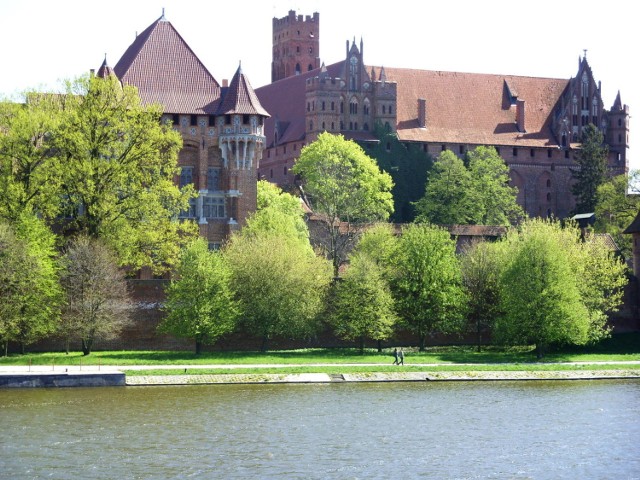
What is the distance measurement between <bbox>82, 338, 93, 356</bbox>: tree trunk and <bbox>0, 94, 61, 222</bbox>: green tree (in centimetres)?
746

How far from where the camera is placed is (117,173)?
70.8 metres

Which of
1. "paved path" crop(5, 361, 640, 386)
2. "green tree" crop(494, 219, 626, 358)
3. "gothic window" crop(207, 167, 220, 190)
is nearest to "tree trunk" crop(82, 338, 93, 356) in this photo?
"paved path" crop(5, 361, 640, 386)

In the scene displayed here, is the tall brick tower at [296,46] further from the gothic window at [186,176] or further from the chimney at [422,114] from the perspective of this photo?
the gothic window at [186,176]

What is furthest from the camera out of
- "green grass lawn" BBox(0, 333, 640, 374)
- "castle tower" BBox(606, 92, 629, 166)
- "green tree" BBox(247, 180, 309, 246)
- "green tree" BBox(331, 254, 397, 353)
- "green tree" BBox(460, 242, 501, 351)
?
"castle tower" BBox(606, 92, 629, 166)

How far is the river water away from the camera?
137 ft

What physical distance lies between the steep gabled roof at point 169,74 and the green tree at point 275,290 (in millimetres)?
13754

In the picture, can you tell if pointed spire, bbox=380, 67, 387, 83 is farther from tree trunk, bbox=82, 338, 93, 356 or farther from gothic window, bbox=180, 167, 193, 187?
tree trunk, bbox=82, 338, 93, 356

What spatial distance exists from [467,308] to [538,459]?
29912mm

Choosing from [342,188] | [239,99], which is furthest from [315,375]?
[342,188]

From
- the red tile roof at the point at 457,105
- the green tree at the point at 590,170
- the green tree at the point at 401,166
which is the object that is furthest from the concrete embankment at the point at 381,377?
the red tile roof at the point at 457,105

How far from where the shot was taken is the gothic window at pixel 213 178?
84.2m

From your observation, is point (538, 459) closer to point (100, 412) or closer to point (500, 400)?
point (500, 400)

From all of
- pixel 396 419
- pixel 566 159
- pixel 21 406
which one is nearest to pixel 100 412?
pixel 21 406

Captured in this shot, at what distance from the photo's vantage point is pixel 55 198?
70438mm
